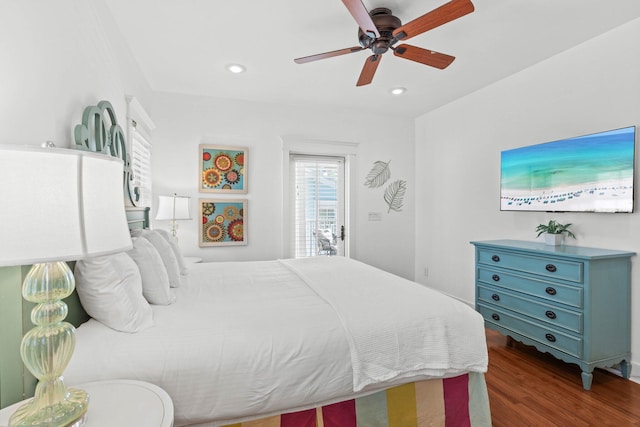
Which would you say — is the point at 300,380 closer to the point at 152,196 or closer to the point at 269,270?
the point at 269,270

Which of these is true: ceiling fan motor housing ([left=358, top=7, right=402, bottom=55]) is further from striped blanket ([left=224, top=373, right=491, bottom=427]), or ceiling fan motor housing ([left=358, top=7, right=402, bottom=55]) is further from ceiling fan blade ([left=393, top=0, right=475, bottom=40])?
striped blanket ([left=224, top=373, right=491, bottom=427])

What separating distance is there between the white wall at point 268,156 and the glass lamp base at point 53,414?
9.81 ft

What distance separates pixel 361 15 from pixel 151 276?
6.00 feet

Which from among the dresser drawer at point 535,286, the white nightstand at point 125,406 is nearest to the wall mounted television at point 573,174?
the dresser drawer at point 535,286

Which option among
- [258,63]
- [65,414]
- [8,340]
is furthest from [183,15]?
[65,414]

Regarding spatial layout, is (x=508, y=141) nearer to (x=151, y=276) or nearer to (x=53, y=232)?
(x=151, y=276)

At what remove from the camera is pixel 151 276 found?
66.8 inches

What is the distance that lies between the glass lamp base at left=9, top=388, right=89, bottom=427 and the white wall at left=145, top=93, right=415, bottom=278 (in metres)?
2.99

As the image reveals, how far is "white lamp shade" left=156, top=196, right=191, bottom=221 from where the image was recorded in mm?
3260

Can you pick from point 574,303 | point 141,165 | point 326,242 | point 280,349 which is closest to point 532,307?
point 574,303

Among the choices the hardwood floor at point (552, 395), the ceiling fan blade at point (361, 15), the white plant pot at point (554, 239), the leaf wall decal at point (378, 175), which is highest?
Result: the ceiling fan blade at point (361, 15)

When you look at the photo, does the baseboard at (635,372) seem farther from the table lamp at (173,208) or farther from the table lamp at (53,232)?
the table lamp at (173,208)

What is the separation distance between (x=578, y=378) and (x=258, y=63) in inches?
143

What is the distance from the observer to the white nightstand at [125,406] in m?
0.91
